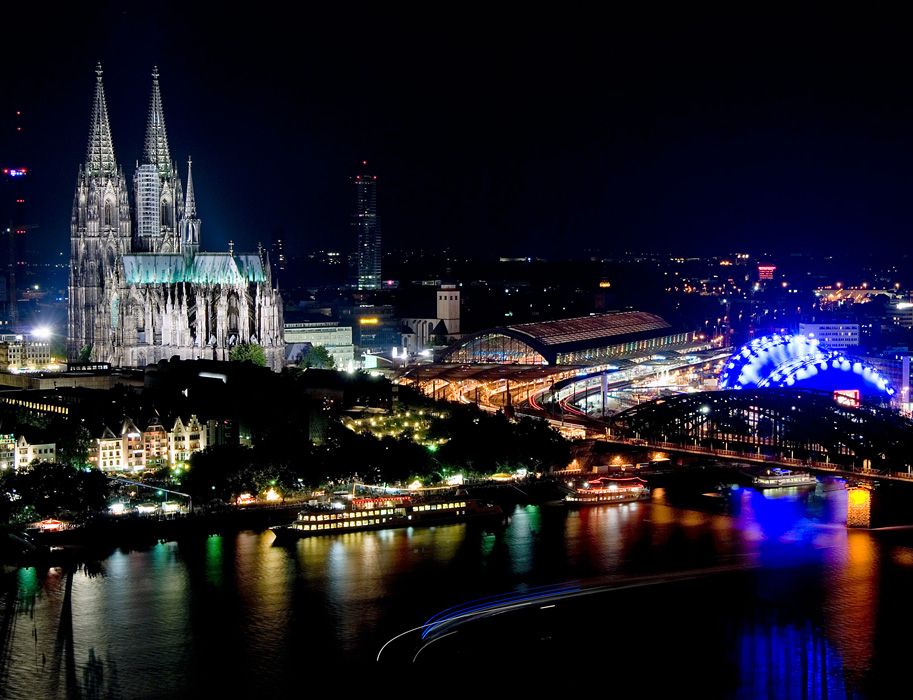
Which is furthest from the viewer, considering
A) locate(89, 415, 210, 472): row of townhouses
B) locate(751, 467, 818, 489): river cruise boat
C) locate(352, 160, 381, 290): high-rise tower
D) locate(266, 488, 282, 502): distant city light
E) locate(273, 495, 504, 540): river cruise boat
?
locate(352, 160, 381, 290): high-rise tower

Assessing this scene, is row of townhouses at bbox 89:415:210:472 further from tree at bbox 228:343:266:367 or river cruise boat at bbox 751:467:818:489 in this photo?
river cruise boat at bbox 751:467:818:489

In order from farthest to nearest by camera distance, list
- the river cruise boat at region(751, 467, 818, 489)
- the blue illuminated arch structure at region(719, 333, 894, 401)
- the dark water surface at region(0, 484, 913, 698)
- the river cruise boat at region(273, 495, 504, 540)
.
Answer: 1. the blue illuminated arch structure at region(719, 333, 894, 401)
2. the river cruise boat at region(751, 467, 818, 489)
3. the river cruise boat at region(273, 495, 504, 540)
4. the dark water surface at region(0, 484, 913, 698)

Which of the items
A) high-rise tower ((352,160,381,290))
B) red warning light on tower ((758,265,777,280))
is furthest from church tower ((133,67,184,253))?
red warning light on tower ((758,265,777,280))

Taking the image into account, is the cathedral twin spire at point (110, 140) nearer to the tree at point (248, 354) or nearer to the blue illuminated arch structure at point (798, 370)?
the tree at point (248, 354)

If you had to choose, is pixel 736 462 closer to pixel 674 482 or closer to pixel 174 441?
pixel 674 482

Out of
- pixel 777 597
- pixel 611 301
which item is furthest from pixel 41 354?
pixel 611 301

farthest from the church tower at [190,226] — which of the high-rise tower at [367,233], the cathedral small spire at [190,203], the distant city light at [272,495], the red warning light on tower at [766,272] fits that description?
the red warning light on tower at [766,272]

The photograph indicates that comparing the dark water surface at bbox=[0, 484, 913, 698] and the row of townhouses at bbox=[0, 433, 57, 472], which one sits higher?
the row of townhouses at bbox=[0, 433, 57, 472]
